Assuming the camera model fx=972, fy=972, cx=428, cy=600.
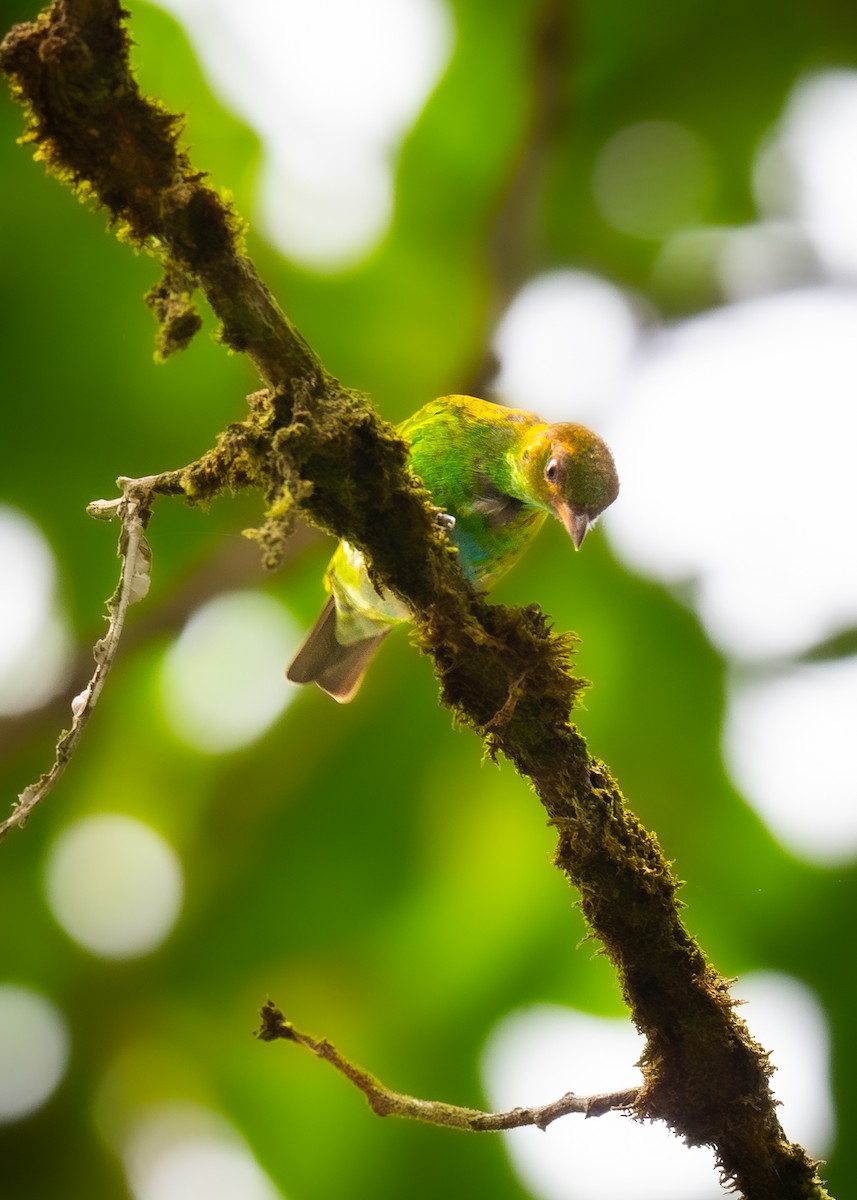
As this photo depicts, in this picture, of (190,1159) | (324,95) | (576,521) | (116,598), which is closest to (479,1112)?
(116,598)

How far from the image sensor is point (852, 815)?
2.52m

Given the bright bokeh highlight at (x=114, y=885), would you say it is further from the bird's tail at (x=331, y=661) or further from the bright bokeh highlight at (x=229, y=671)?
the bird's tail at (x=331, y=661)

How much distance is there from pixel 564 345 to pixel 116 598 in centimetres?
161

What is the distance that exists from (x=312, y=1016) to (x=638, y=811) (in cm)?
103

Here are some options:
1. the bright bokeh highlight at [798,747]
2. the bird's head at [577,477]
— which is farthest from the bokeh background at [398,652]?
the bird's head at [577,477]

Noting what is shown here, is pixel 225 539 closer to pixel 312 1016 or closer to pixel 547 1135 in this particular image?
pixel 312 1016

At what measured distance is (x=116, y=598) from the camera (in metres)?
1.47

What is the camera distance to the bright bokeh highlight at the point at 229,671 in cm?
260

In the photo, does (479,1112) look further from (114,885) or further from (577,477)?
(114,885)

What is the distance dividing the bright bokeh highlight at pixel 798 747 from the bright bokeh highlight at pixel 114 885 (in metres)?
1.56

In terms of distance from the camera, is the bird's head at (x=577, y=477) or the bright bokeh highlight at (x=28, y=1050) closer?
the bird's head at (x=577, y=477)

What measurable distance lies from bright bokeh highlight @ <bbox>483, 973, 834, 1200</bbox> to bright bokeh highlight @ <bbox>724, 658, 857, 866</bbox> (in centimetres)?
38

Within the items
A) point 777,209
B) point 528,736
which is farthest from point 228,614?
point 777,209

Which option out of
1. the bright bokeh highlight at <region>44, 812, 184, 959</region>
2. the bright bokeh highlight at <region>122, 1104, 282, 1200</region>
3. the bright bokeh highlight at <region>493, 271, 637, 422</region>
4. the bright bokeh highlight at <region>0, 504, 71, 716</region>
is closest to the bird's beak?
the bright bokeh highlight at <region>493, 271, 637, 422</region>
